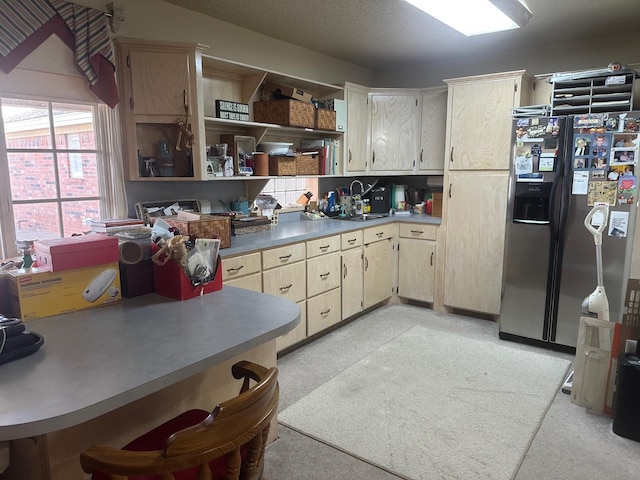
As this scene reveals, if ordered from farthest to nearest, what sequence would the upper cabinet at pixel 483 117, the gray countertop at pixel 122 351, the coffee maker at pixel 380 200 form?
the coffee maker at pixel 380 200
the upper cabinet at pixel 483 117
the gray countertop at pixel 122 351

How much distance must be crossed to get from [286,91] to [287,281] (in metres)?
1.53

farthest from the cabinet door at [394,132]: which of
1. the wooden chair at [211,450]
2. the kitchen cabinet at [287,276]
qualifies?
the wooden chair at [211,450]

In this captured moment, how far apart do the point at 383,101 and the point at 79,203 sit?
2957 mm

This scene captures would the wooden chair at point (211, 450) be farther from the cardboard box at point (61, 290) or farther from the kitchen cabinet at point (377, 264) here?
the kitchen cabinet at point (377, 264)

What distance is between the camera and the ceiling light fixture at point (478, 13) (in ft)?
8.82

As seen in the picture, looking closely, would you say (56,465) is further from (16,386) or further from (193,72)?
(193,72)

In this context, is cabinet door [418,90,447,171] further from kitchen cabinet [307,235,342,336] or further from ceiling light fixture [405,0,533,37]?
kitchen cabinet [307,235,342,336]

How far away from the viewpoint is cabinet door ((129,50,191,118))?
8.71 ft

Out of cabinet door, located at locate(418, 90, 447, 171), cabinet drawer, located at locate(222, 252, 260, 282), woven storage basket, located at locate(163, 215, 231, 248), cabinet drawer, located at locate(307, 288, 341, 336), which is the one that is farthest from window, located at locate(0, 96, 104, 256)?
cabinet door, located at locate(418, 90, 447, 171)

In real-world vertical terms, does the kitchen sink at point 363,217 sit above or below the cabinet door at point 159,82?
below

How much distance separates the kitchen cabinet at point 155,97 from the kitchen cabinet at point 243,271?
0.60 metres

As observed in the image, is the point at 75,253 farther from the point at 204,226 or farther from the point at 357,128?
the point at 357,128

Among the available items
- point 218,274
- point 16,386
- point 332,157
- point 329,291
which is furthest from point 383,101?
point 16,386

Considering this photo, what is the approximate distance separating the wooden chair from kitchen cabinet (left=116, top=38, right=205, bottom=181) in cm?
206
